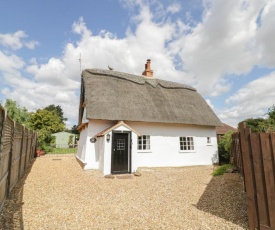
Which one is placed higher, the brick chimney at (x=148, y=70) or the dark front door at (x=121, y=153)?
the brick chimney at (x=148, y=70)

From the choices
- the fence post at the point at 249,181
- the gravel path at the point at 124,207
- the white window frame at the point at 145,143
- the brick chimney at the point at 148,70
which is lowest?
the gravel path at the point at 124,207

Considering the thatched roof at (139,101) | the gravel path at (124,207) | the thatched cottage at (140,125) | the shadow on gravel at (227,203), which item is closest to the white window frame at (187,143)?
the thatched cottage at (140,125)

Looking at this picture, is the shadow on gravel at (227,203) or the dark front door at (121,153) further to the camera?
the dark front door at (121,153)

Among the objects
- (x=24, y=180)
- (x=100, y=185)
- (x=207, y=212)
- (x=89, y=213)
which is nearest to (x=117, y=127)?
(x=100, y=185)

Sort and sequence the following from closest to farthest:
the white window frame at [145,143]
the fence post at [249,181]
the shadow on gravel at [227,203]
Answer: the fence post at [249,181] < the shadow on gravel at [227,203] < the white window frame at [145,143]

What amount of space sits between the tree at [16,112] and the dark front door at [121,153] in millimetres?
18810

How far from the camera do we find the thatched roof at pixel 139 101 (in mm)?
12101

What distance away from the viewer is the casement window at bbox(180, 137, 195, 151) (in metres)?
14.4

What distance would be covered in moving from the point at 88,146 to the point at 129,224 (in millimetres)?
8081

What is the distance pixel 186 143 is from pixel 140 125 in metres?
4.27

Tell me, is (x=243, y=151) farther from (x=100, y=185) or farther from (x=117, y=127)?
(x=117, y=127)

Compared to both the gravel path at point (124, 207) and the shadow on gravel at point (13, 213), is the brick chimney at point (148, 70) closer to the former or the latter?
the gravel path at point (124, 207)

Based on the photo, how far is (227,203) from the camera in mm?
5242

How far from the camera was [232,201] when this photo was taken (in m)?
5.32
